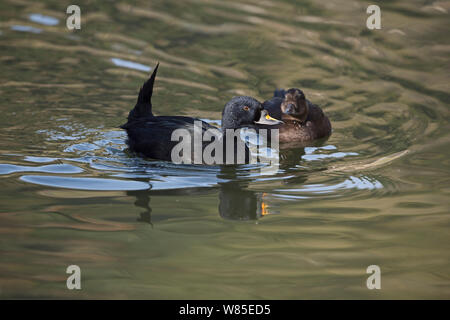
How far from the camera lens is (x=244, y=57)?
458 inches

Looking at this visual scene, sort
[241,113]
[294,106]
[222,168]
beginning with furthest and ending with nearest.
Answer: [294,106] → [241,113] → [222,168]

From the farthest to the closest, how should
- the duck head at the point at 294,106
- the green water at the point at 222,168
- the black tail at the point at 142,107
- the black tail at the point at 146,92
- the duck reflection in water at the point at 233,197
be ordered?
the duck head at the point at 294,106 < the black tail at the point at 142,107 < the black tail at the point at 146,92 < the duck reflection in water at the point at 233,197 < the green water at the point at 222,168

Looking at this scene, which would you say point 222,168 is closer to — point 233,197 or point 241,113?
point 241,113

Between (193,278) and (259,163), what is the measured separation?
3220mm

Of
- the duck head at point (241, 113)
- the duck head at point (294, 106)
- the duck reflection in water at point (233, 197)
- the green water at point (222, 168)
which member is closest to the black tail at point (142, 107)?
the green water at point (222, 168)

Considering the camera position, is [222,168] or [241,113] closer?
[222,168]

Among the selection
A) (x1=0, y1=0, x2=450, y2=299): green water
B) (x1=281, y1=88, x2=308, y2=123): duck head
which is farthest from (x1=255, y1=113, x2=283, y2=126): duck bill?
(x1=281, y1=88, x2=308, y2=123): duck head

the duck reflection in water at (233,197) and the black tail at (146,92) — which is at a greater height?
the black tail at (146,92)

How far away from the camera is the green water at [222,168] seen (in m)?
4.68

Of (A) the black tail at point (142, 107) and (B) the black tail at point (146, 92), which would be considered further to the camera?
(A) the black tail at point (142, 107)

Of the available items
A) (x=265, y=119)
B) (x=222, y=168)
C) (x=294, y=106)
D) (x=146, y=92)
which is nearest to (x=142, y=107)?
(x=146, y=92)

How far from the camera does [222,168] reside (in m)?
7.20

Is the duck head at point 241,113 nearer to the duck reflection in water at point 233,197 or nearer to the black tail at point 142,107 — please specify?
the duck reflection in water at point 233,197

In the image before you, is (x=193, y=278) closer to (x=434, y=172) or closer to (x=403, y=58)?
(x=434, y=172)
